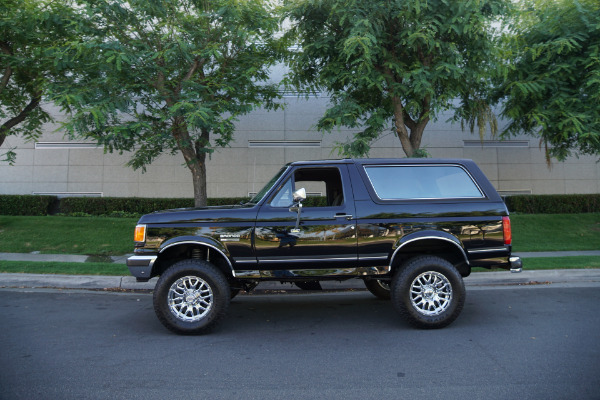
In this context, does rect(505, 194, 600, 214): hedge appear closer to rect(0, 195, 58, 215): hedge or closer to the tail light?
the tail light

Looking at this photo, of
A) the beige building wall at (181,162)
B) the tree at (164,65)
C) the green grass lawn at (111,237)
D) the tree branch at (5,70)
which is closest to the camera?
the tree at (164,65)

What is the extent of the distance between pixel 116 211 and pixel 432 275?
13102 millimetres

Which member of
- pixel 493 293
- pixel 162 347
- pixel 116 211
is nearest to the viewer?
pixel 162 347

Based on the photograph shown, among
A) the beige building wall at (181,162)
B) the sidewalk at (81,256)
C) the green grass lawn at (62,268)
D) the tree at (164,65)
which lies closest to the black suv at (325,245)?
the green grass lawn at (62,268)

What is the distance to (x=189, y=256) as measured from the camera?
5648 millimetres

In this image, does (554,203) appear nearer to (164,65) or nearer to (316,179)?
(316,179)

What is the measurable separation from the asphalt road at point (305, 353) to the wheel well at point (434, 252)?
2.40ft

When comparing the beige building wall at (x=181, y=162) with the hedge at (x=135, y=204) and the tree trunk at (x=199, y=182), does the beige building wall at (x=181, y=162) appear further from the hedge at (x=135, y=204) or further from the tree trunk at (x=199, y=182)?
the tree trunk at (x=199, y=182)

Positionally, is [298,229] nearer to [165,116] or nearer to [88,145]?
[165,116]

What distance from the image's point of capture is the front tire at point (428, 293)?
512 cm

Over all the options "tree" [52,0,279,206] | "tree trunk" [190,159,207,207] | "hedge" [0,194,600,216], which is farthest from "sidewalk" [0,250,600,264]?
"hedge" [0,194,600,216]

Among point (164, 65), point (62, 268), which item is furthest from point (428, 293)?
point (164, 65)

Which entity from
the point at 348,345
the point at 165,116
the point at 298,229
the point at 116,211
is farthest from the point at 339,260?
the point at 116,211

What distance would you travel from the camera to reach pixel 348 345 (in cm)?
462
